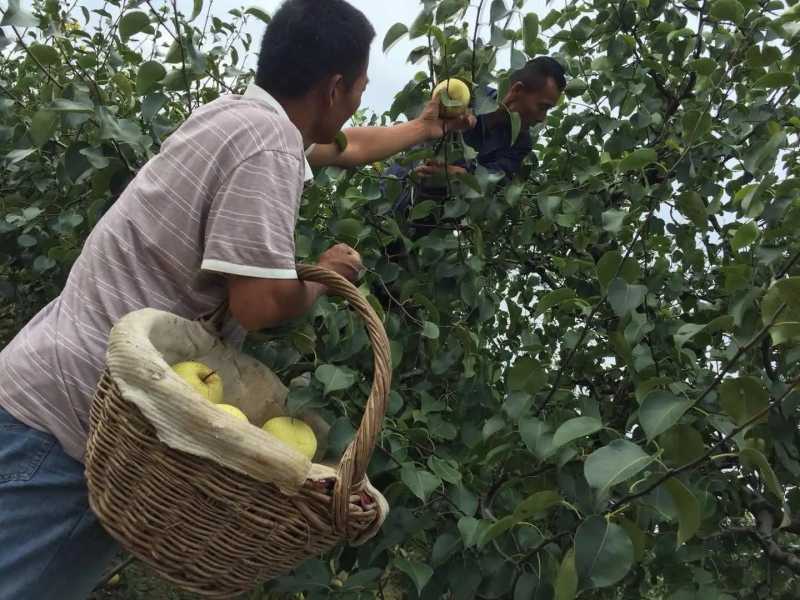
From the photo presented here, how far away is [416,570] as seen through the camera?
1211mm

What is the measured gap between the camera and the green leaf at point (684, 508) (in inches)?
33.4

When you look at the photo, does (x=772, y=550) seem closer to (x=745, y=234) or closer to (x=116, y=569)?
(x=745, y=234)

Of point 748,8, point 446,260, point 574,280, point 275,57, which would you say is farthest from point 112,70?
point 748,8

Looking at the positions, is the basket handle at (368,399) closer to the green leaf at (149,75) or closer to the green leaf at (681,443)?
the green leaf at (681,443)

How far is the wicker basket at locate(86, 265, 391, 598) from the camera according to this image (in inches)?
32.2

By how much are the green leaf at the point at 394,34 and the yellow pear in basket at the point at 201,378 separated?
2.82ft

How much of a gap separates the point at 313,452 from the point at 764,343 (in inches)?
33.3

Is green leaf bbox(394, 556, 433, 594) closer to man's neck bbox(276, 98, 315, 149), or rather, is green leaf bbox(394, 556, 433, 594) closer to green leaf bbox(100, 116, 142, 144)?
man's neck bbox(276, 98, 315, 149)

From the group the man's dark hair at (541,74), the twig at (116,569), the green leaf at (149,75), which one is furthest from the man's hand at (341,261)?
the twig at (116,569)

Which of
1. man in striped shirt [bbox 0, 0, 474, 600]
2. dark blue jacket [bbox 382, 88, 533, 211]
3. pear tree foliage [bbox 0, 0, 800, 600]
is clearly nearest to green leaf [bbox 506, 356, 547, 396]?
pear tree foliage [bbox 0, 0, 800, 600]

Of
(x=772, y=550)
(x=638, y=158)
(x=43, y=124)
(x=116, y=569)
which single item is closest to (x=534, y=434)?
(x=638, y=158)

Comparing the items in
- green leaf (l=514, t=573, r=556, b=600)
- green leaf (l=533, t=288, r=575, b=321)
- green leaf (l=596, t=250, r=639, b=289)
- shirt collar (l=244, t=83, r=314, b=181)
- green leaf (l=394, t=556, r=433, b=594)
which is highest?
shirt collar (l=244, t=83, r=314, b=181)

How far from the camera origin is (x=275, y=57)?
114 cm

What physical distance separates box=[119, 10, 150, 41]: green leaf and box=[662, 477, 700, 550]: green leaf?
1.23m
